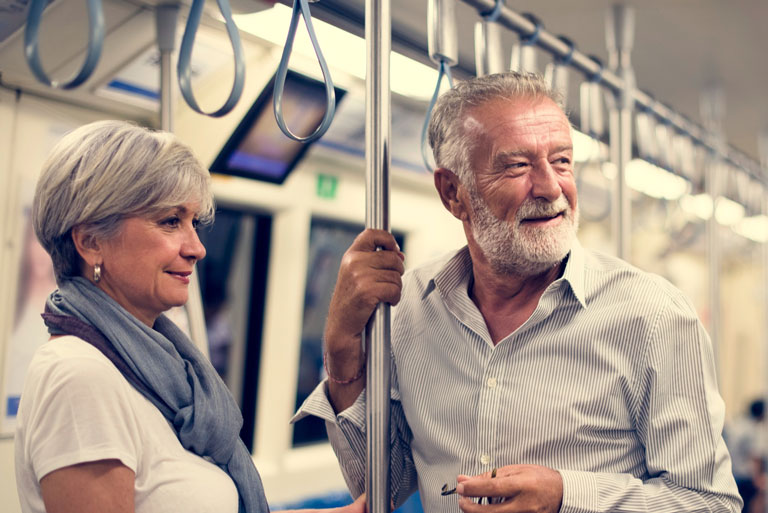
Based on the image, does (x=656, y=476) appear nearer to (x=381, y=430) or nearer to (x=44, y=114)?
(x=381, y=430)

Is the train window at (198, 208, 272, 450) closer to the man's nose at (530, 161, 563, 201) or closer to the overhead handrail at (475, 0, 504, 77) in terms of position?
the overhead handrail at (475, 0, 504, 77)

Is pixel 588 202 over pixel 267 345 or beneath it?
over

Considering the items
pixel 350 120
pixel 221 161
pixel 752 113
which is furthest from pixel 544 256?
pixel 752 113

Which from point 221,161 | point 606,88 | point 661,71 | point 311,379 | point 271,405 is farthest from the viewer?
point 311,379

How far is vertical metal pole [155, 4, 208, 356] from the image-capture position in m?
1.99

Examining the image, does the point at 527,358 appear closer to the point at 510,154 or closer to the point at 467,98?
the point at 510,154

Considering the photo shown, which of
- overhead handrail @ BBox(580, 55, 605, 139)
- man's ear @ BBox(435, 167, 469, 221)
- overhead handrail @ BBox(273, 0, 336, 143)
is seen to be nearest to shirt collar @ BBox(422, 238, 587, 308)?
man's ear @ BBox(435, 167, 469, 221)

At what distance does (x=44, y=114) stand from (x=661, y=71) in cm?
273

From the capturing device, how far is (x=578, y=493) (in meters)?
1.45

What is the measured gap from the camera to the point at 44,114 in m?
2.29

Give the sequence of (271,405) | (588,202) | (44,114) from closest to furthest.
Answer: (44,114), (271,405), (588,202)

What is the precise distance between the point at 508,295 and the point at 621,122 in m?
1.30

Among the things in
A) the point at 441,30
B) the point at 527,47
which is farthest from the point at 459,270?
the point at 527,47

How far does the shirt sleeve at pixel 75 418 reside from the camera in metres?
1.21
